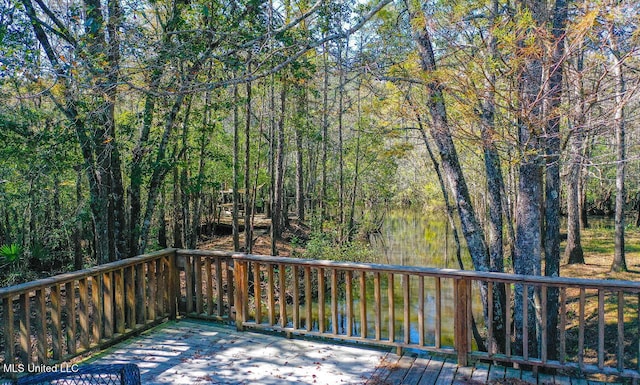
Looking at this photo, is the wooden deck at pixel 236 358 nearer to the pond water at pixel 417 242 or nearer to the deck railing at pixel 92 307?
the deck railing at pixel 92 307

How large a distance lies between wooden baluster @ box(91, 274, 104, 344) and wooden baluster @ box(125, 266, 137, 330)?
36 centimetres

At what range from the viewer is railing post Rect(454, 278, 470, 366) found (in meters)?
3.85

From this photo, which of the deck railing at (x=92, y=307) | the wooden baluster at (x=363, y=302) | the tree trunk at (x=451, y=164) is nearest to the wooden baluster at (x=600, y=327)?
the wooden baluster at (x=363, y=302)

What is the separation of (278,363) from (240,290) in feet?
3.35

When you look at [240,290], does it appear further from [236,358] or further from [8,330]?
[8,330]

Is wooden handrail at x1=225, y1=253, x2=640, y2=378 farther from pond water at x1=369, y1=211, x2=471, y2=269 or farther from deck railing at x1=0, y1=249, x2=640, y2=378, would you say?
pond water at x1=369, y1=211, x2=471, y2=269

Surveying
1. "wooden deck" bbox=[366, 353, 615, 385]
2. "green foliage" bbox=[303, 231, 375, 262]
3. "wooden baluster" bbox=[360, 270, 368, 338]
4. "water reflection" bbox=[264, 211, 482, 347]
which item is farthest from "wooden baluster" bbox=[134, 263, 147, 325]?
"green foliage" bbox=[303, 231, 375, 262]

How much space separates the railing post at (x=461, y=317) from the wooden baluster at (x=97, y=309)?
10.3 feet

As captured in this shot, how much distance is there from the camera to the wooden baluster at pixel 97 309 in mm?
4293

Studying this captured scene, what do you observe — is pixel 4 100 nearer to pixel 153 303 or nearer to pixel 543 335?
pixel 153 303

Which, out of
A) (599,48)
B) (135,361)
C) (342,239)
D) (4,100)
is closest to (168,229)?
(342,239)

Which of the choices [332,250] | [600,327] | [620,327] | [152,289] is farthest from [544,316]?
[332,250]

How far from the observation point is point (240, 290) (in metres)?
4.84

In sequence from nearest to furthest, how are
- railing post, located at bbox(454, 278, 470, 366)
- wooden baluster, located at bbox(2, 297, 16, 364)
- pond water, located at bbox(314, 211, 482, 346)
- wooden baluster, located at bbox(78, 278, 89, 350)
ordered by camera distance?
1. wooden baluster, located at bbox(2, 297, 16, 364)
2. railing post, located at bbox(454, 278, 470, 366)
3. wooden baluster, located at bbox(78, 278, 89, 350)
4. pond water, located at bbox(314, 211, 482, 346)
